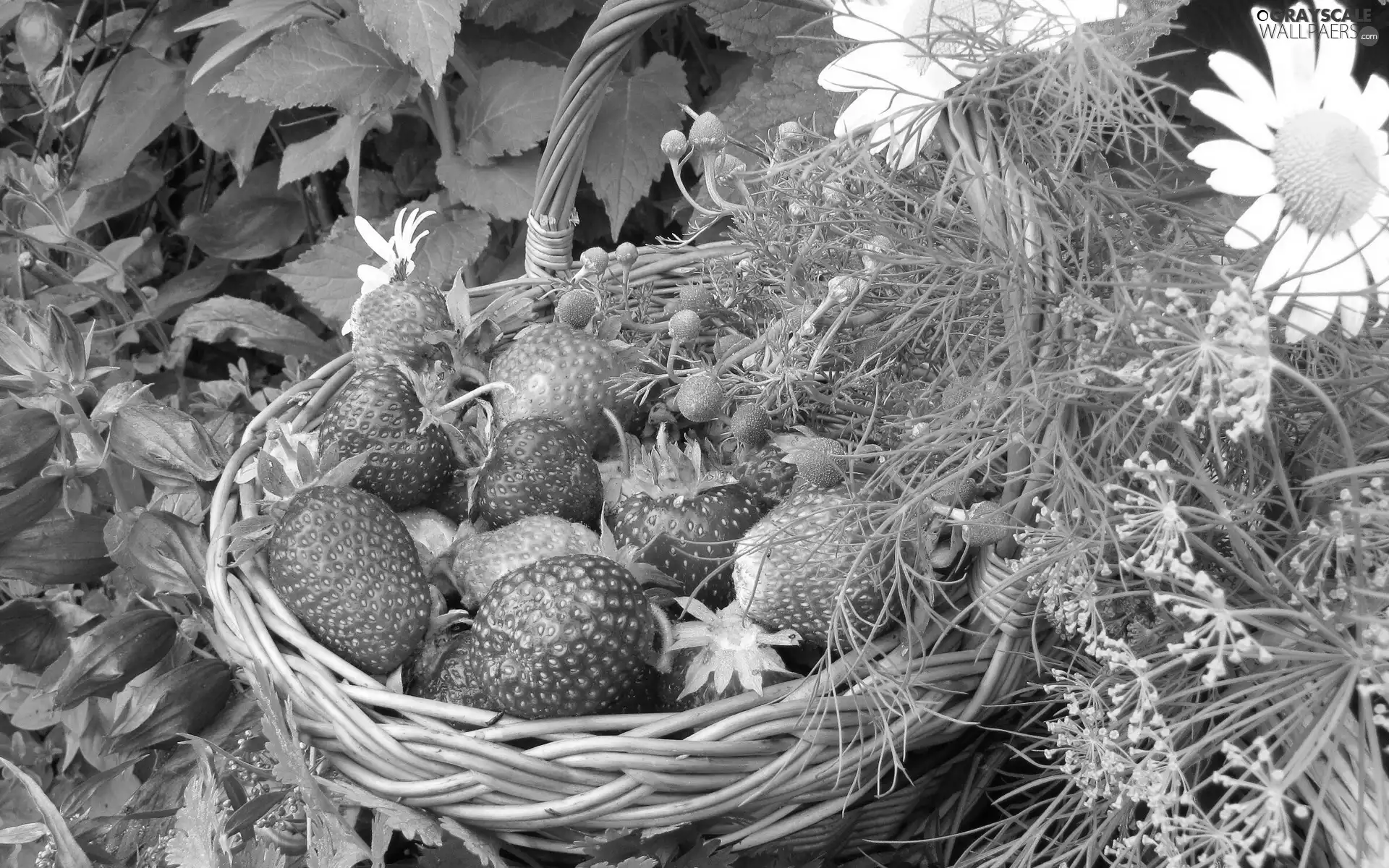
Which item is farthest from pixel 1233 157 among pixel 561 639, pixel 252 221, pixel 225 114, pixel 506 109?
pixel 252 221

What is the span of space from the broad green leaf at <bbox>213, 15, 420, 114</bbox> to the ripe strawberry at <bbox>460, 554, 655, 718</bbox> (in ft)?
2.31

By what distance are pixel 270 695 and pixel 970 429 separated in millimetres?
403

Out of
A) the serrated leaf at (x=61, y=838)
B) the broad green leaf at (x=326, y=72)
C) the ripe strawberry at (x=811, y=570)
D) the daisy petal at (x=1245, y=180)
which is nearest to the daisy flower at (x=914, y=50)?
the daisy petal at (x=1245, y=180)

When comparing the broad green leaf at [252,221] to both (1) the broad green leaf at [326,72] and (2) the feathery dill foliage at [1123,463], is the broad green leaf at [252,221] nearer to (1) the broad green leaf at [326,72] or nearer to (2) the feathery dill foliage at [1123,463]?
(1) the broad green leaf at [326,72]

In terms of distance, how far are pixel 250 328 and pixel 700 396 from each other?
2.44 feet

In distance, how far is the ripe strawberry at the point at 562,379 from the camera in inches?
31.5

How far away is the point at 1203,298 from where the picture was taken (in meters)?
0.52

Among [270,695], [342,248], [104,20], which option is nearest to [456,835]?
[270,695]

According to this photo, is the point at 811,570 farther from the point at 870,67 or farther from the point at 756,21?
the point at 756,21

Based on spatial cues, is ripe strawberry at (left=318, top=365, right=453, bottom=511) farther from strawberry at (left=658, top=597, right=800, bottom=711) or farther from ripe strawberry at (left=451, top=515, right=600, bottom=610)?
strawberry at (left=658, top=597, right=800, bottom=711)

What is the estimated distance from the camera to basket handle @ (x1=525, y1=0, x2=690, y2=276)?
75 centimetres

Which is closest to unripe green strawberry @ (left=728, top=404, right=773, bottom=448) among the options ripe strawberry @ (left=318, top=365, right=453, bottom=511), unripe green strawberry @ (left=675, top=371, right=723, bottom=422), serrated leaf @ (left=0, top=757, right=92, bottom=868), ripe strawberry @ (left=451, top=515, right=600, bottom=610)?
unripe green strawberry @ (left=675, top=371, right=723, bottom=422)

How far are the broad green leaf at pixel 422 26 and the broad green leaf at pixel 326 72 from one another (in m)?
0.13

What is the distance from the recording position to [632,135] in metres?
1.16
